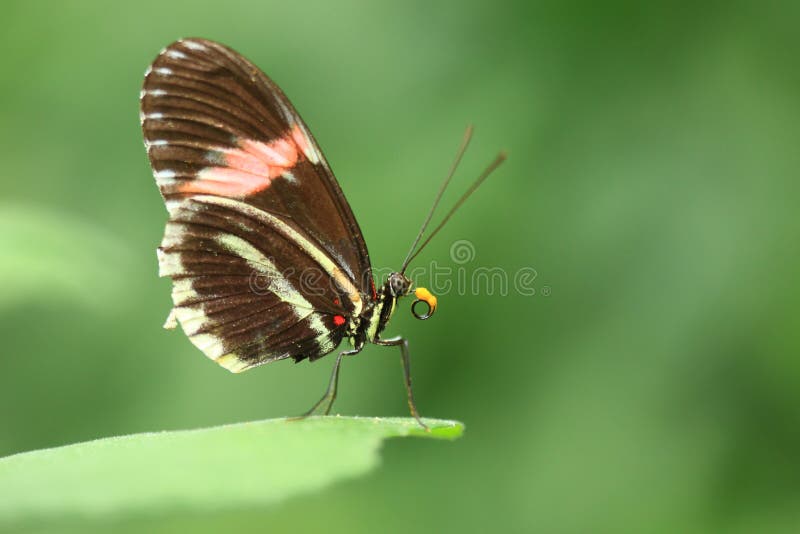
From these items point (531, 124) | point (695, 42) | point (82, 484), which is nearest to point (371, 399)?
point (531, 124)

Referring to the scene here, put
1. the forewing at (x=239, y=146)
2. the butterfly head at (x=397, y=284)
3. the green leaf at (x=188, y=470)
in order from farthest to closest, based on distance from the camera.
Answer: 1. the butterfly head at (x=397, y=284)
2. the forewing at (x=239, y=146)
3. the green leaf at (x=188, y=470)

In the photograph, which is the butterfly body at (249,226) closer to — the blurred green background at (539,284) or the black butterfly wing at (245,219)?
the black butterfly wing at (245,219)

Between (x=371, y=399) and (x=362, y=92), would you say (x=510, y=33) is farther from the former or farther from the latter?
(x=371, y=399)

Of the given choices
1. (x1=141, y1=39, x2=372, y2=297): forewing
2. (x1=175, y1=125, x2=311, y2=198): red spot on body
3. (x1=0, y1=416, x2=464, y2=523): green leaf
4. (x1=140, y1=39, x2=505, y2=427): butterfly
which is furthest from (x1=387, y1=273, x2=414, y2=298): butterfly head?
(x1=0, y1=416, x2=464, y2=523): green leaf

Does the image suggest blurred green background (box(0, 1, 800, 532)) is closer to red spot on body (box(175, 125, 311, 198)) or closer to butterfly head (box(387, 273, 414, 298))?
red spot on body (box(175, 125, 311, 198))

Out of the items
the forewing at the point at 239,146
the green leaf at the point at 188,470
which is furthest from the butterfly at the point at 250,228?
the green leaf at the point at 188,470

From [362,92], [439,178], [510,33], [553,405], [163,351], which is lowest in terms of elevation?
[163,351]

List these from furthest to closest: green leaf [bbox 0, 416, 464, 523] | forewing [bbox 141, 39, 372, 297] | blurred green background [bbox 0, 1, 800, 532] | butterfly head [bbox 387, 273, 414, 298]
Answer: blurred green background [bbox 0, 1, 800, 532]
butterfly head [bbox 387, 273, 414, 298]
forewing [bbox 141, 39, 372, 297]
green leaf [bbox 0, 416, 464, 523]

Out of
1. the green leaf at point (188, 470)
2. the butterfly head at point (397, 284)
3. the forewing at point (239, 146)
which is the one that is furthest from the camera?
the butterfly head at point (397, 284)
